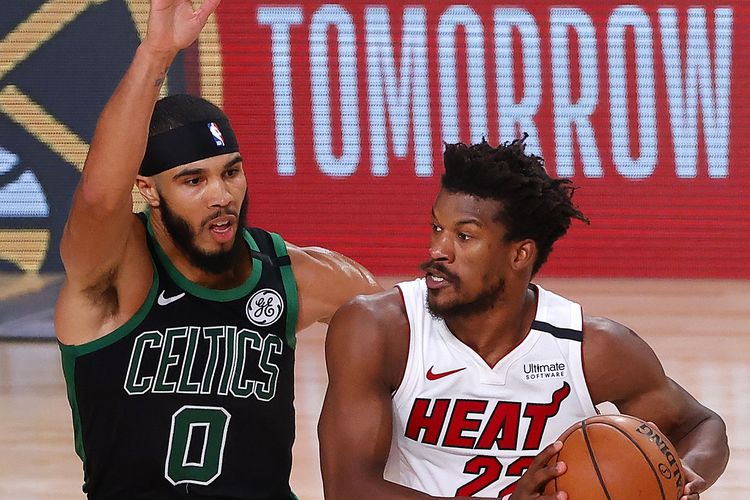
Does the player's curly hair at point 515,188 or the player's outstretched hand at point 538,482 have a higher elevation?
the player's curly hair at point 515,188

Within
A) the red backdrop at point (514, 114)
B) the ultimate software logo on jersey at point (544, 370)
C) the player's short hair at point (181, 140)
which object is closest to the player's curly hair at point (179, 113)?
the player's short hair at point (181, 140)

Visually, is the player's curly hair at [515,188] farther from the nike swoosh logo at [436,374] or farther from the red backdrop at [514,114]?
the red backdrop at [514,114]

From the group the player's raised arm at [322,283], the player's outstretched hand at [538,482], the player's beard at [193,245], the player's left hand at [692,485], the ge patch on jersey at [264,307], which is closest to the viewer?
the player's outstretched hand at [538,482]

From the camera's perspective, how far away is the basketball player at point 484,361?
3252mm

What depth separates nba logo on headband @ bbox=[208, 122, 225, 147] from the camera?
138 inches

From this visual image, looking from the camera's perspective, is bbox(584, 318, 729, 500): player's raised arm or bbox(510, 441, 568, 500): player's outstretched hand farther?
bbox(584, 318, 729, 500): player's raised arm

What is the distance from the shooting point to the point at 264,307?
3.61 m

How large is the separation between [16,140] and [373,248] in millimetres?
2781

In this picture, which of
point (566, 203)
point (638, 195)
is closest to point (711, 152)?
point (638, 195)

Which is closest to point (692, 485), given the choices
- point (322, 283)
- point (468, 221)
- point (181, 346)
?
point (468, 221)

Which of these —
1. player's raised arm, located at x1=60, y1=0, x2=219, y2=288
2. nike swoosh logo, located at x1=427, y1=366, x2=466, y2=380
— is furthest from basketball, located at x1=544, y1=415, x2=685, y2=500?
player's raised arm, located at x1=60, y1=0, x2=219, y2=288

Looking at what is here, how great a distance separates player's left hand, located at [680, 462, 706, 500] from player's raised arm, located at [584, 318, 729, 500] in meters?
0.29

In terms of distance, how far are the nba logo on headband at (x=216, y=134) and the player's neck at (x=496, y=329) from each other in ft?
2.52

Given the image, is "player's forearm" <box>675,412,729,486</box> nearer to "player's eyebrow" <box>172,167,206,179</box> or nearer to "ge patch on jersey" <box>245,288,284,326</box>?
"ge patch on jersey" <box>245,288,284,326</box>
